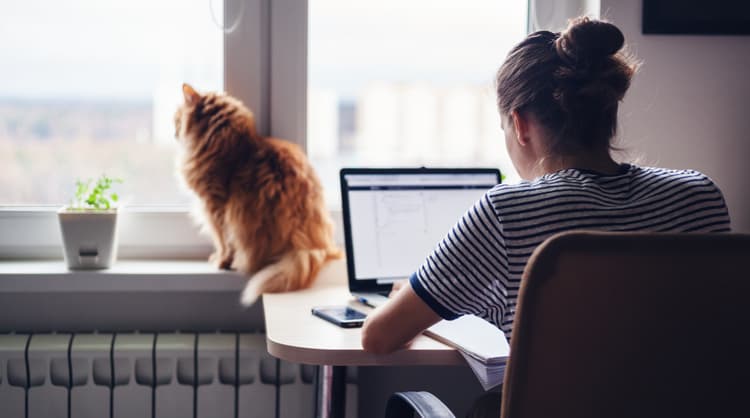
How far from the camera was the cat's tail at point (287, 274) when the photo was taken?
5.51ft

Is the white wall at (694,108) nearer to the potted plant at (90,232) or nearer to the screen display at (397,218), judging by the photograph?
the screen display at (397,218)

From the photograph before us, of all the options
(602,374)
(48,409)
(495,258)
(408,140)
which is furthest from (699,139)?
(48,409)

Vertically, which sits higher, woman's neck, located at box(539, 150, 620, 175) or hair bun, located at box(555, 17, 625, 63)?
hair bun, located at box(555, 17, 625, 63)

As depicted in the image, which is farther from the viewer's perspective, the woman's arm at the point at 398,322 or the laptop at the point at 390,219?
the laptop at the point at 390,219

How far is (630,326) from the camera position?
2.67 feet

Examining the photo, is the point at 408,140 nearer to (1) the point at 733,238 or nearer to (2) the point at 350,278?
(2) the point at 350,278

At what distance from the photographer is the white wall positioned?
1.88 m

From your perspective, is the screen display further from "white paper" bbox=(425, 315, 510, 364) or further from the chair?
the chair

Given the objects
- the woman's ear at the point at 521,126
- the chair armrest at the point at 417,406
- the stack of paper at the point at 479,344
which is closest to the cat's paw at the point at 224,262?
the stack of paper at the point at 479,344

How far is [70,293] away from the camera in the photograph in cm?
185

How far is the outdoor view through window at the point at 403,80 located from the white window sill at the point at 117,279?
391mm

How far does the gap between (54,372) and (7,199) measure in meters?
0.48

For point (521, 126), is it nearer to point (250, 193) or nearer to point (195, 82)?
point (250, 193)

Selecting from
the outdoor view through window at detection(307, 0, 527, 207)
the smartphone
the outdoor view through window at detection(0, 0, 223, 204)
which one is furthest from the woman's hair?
the outdoor view through window at detection(0, 0, 223, 204)
